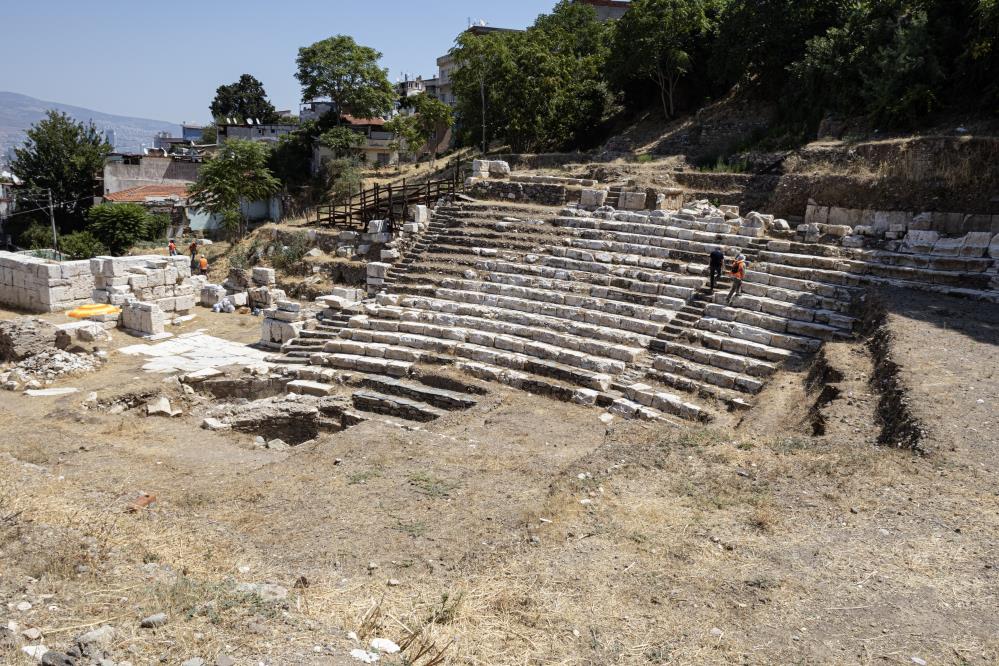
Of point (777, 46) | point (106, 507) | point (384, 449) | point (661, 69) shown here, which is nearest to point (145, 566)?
point (106, 507)

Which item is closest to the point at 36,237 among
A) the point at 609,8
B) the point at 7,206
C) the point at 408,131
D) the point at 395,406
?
the point at 7,206

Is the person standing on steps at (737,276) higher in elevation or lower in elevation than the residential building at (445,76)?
lower

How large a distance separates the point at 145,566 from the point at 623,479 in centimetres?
456

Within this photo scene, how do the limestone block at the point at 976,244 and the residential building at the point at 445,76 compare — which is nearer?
the limestone block at the point at 976,244

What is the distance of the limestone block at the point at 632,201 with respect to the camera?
16375 millimetres

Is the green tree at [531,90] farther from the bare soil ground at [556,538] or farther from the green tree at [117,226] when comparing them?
the bare soil ground at [556,538]

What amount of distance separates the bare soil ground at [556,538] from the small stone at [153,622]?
2.3 inches

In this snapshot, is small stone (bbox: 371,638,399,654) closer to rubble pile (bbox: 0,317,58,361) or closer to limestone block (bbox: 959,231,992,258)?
limestone block (bbox: 959,231,992,258)

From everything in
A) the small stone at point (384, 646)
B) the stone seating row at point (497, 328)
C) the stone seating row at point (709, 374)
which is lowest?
the small stone at point (384, 646)

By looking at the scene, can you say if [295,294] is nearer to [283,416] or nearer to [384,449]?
[283,416]

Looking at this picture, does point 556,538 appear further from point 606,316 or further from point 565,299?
point 565,299

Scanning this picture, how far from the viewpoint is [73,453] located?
945 centimetres

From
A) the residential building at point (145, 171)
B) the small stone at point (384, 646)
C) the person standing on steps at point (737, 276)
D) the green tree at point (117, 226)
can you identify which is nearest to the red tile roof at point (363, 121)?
the residential building at point (145, 171)

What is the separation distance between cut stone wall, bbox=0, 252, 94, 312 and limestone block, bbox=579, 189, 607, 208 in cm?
1385
